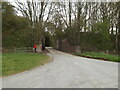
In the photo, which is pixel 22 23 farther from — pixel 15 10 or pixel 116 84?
pixel 116 84

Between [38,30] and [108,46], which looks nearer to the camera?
[38,30]

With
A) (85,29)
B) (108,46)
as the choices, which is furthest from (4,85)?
(108,46)

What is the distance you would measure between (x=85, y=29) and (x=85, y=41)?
2294 millimetres

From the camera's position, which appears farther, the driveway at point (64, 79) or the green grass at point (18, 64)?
the green grass at point (18, 64)

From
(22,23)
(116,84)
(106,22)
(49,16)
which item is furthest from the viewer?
(49,16)

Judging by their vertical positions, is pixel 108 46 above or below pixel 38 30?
below

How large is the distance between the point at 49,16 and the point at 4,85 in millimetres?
19014

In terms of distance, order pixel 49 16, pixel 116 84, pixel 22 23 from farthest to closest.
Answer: pixel 49 16 < pixel 22 23 < pixel 116 84

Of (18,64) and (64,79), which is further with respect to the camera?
(18,64)

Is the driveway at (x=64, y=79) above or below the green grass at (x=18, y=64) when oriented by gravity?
above

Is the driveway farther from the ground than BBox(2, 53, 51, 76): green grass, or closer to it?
farther from the ground

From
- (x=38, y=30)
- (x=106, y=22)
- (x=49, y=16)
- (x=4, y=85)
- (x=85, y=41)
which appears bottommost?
(x=4, y=85)

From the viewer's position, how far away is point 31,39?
21016 mm

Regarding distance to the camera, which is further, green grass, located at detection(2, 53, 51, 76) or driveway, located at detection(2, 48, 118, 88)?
green grass, located at detection(2, 53, 51, 76)
